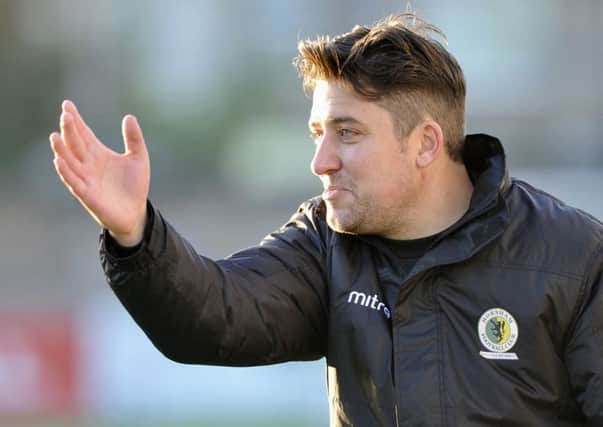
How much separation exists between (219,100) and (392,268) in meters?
14.9

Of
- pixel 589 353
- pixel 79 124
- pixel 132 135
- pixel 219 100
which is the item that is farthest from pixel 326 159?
pixel 219 100

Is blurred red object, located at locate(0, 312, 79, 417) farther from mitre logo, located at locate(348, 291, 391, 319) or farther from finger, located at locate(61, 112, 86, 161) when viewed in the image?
finger, located at locate(61, 112, 86, 161)

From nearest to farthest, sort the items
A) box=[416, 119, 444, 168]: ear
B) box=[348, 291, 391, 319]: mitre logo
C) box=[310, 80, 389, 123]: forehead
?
box=[348, 291, 391, 319]: mitre logo < box=[310, 80, 389, 123]: forehead < box=[416, 119, 444, 168]: ear

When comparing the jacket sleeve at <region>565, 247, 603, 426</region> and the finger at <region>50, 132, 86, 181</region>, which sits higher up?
the finger at <region>50, 132, 86, 181</region>

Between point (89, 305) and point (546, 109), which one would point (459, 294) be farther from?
point (546, 109)

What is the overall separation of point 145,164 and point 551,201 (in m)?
1.22

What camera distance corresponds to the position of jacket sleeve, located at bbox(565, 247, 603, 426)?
376 centimetres

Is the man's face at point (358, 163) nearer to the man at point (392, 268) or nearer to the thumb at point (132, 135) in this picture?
the man at point (392, 268)

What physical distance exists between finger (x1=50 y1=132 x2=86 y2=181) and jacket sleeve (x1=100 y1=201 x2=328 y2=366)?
18 centimetres

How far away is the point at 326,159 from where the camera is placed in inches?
157

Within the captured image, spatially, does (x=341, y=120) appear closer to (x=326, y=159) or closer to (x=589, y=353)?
(x=326, y=159)

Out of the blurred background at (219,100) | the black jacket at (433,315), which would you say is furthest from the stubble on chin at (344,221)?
the blurred background at (219,100)

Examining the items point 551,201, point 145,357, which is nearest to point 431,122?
point 551,201

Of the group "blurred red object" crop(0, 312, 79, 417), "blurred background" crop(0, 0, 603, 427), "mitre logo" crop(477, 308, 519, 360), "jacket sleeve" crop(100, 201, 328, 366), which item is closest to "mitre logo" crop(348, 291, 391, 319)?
"jacket sleeve" crop(100, 201, 328, 366)
